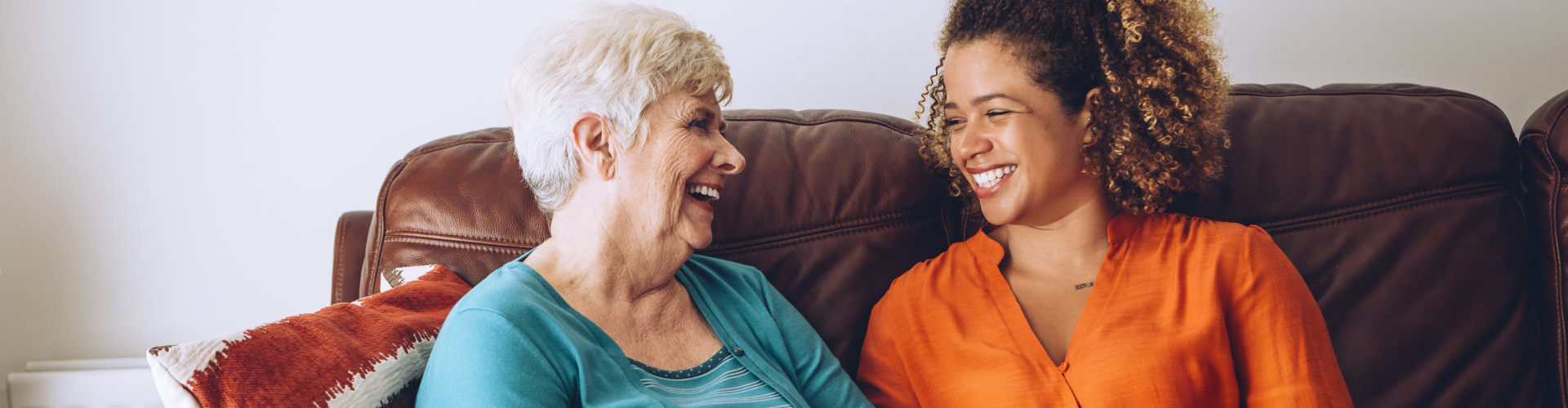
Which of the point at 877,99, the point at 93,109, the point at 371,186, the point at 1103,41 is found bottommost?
the point at 371,186

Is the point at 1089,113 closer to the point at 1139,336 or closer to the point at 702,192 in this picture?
the point at 1139,336

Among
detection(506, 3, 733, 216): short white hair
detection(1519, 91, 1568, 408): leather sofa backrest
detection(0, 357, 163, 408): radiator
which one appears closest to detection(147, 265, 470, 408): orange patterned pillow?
detection(506, 3, 733, 216): short white hair

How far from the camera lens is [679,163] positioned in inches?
46.8

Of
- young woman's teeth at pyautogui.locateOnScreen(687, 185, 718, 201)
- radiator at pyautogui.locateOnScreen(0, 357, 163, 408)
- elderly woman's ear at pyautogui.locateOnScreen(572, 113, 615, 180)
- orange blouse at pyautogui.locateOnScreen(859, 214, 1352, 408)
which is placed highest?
elderly woman's ear at pyautogui.locateOnScreen(572, 113, 615, 180)

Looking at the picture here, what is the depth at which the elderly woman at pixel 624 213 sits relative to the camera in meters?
1.08

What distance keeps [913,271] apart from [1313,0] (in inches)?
47.0

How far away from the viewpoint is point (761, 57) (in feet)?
6.27

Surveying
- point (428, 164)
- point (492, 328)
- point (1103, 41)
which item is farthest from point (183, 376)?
point (1103, 41)

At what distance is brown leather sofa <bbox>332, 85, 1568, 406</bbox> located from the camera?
150cm

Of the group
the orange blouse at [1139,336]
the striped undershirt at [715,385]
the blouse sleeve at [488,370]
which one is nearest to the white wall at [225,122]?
the orange blouse at [1139,336]

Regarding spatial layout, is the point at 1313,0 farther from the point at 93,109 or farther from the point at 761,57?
the point at 93,109

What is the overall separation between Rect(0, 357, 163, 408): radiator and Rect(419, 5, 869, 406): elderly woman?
105cm

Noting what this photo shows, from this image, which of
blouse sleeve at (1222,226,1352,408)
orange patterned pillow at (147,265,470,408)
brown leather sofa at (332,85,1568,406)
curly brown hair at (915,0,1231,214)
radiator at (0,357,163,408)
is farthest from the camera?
radiator at (0,357,163,408)

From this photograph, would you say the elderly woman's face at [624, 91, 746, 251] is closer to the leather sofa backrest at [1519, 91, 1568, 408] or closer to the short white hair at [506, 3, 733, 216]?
the short white hair at [506, 3, 733, 216]
